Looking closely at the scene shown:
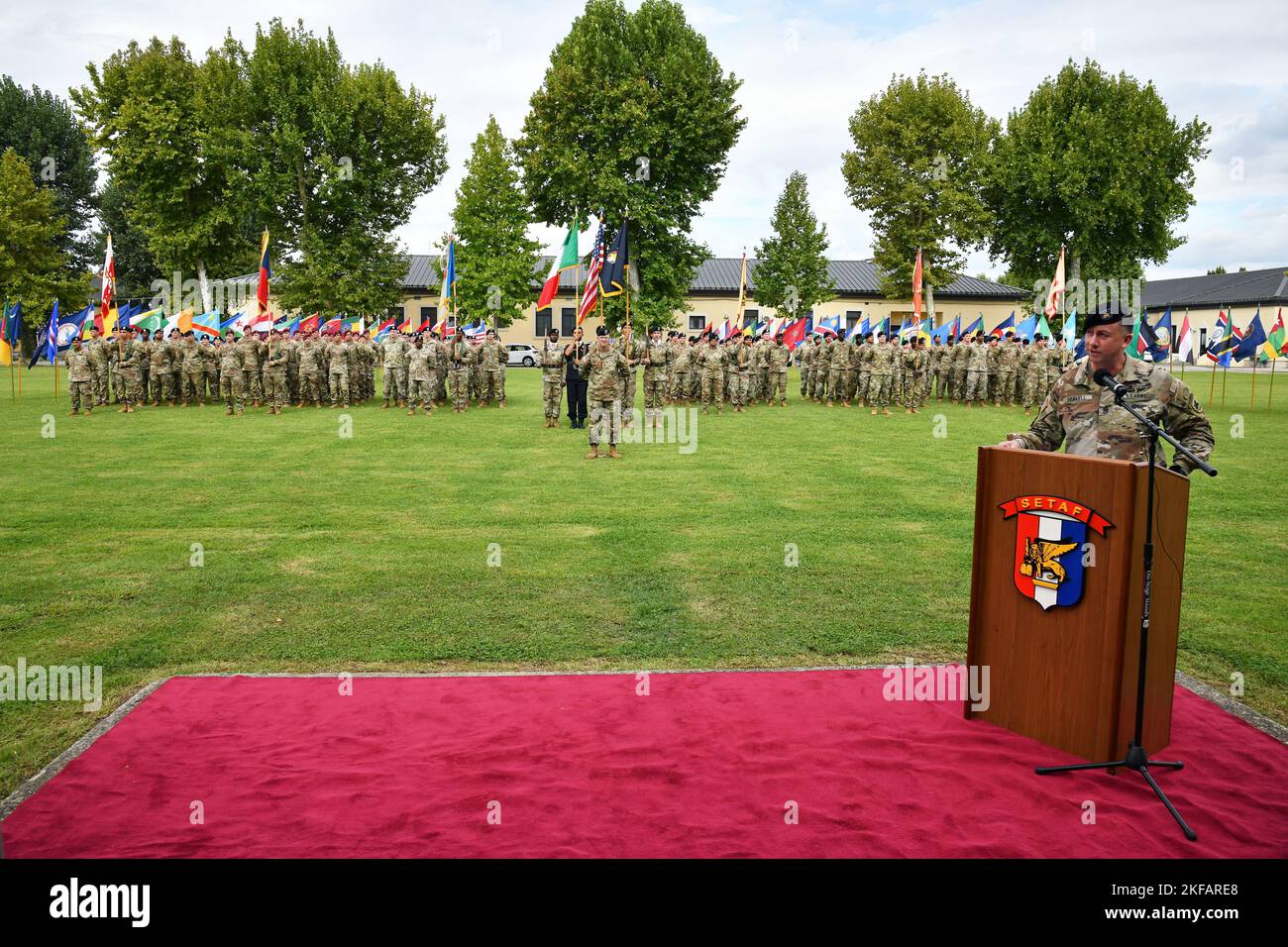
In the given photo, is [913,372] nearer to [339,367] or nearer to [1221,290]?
[339,367]

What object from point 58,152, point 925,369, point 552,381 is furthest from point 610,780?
point 58,152

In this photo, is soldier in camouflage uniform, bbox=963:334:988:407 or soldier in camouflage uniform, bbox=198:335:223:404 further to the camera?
soldier in camouflage uniform, bbox=963:334:988:407

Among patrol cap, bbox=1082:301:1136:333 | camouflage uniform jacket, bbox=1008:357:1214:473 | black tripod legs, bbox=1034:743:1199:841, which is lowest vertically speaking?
black tripod legs, bbox=1034:743:1199:841

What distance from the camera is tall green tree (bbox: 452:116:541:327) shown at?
1870 inches

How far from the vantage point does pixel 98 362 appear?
77.5 ft

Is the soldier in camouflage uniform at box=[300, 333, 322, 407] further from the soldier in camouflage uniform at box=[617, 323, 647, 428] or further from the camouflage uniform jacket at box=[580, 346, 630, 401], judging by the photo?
the camouflage uniform jacket at box=[580, 346, 630, 401]

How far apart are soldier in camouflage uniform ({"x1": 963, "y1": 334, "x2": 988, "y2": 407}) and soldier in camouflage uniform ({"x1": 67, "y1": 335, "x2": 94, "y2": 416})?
2524 centimetres

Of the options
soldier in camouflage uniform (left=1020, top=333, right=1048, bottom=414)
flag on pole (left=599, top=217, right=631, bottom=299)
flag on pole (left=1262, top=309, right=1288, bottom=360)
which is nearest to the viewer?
flag on pole (left=599, top=217, right=631, bottom=299)

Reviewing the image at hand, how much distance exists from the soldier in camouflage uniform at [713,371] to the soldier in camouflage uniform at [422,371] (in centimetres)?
754

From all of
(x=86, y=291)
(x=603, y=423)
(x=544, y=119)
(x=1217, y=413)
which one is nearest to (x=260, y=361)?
(x=603, y=423)

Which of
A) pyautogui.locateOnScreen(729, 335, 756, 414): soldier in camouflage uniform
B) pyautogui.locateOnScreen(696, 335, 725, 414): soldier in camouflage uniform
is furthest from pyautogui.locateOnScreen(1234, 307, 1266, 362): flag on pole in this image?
pyautogui.locateOnScreen(696, 335, 725, 414): soldier in camouflage uniform

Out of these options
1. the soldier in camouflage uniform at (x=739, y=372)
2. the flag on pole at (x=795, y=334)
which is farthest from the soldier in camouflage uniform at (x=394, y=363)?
the flag on pole at (x=795, y=334)

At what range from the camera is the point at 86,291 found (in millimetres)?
47594

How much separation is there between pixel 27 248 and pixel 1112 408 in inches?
2173
